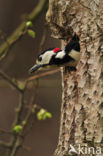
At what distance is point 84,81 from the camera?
2.62 meters

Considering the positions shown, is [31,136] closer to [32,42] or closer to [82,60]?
[32,42]

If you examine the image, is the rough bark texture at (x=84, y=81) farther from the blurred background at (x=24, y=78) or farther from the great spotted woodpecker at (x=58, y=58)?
the blurred background at (x=24, y=78)

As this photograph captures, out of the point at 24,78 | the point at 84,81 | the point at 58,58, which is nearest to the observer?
the point at 84,81

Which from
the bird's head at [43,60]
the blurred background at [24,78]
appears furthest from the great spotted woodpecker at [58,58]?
the blurred background at [24,78]

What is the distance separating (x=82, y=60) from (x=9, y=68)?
2674mm

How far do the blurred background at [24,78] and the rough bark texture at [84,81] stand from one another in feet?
7.50

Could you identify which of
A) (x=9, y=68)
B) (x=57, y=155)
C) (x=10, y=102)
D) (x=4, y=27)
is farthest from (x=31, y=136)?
(x=57, y=155)

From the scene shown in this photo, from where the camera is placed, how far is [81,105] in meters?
2.63

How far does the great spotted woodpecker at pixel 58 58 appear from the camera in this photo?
2.75 metres

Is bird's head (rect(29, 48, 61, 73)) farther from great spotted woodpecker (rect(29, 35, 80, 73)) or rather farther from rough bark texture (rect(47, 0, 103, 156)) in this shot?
rough bark texture (rect(47, 0, 103, 156))

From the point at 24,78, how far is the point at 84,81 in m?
2.57

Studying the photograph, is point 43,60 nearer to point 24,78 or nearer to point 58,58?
point 58,58

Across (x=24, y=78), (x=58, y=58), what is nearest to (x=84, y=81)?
(x=58, y=58)

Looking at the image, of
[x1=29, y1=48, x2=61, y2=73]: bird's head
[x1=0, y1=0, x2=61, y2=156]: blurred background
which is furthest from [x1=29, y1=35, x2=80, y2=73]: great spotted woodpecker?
[x1=0, y1=0, x2=61, y2=156]: blurred background
